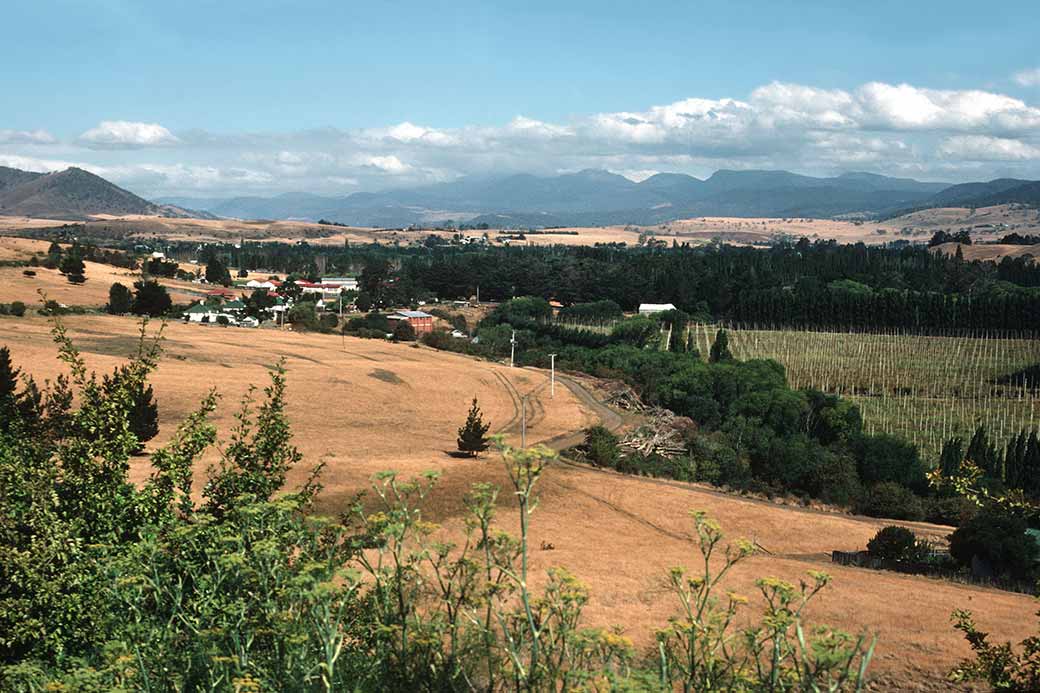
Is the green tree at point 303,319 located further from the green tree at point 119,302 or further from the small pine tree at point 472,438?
the small pine tree at point 472,438

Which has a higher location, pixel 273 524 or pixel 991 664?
pixel 273 524

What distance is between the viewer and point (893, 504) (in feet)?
167

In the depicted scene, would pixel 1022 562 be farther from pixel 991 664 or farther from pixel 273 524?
pixel 273 524

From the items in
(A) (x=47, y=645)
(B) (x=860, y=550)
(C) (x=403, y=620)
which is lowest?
(B) (x=860, y=550)

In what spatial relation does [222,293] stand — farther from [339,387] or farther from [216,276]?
[339,387]

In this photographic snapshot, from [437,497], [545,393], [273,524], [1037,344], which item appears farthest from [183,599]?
[1037,344]

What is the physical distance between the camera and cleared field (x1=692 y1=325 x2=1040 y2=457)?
77812 mm

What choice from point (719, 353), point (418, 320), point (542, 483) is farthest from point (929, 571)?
point (418, 320)

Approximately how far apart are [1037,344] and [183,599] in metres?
118

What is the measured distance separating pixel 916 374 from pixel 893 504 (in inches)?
2000

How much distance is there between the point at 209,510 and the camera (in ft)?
51.1

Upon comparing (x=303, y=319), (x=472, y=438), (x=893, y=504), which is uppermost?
(x=303, y=319)

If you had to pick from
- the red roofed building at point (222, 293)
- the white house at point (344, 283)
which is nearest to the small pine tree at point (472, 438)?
the red roofed building at point (222, 293)

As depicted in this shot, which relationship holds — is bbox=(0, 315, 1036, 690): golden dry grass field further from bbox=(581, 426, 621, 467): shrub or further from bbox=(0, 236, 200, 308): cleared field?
bbox=(0, 236, 200, 308): cleared field
